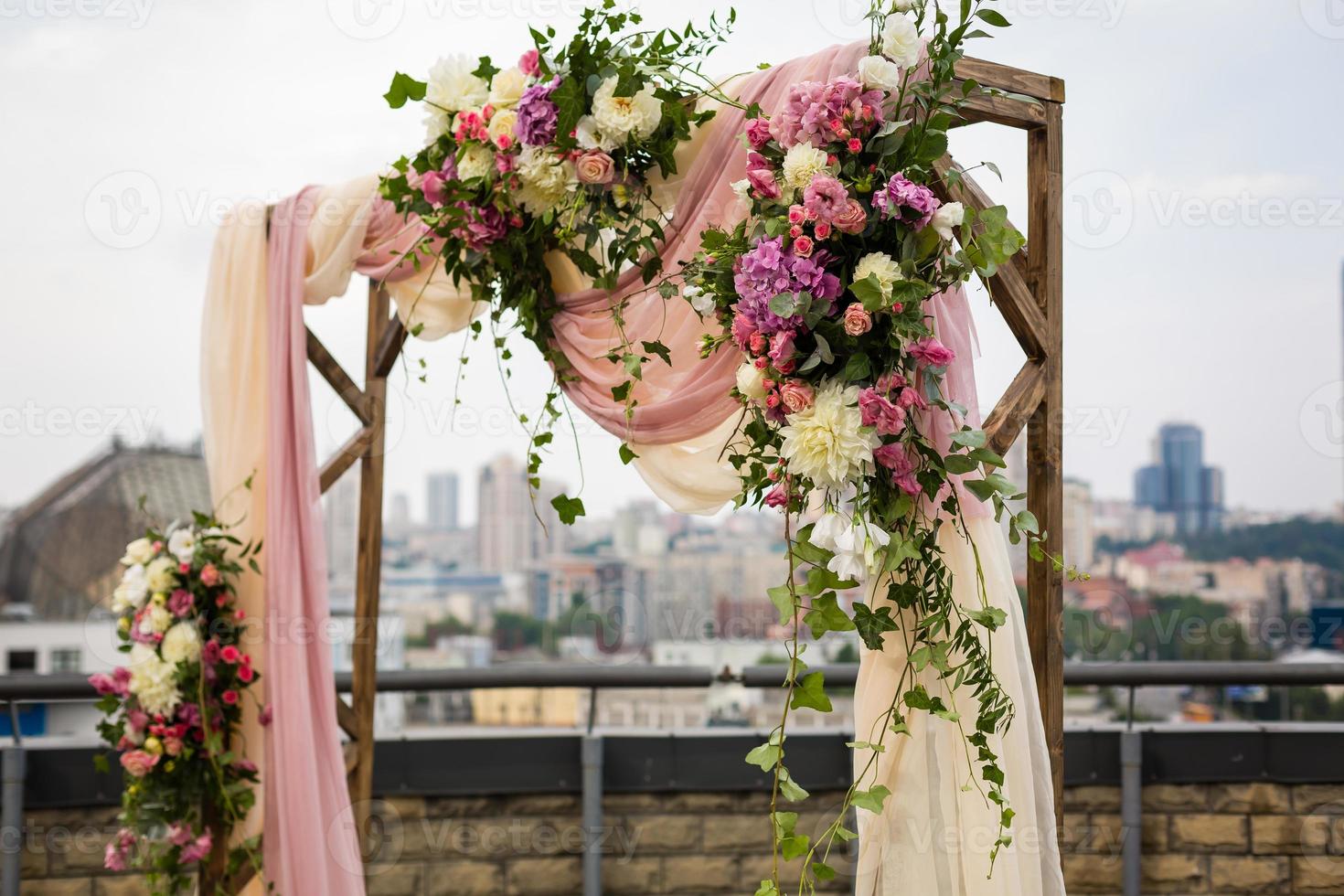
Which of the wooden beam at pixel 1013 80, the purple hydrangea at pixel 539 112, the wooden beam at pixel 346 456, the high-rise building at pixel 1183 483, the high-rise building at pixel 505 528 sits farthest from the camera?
the high-rise building at pixel 505 528

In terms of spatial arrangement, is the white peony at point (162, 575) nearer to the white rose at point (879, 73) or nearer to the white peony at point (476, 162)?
the white peony at point (476, 162)

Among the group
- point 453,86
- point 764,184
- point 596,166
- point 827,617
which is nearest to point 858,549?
point 827,617

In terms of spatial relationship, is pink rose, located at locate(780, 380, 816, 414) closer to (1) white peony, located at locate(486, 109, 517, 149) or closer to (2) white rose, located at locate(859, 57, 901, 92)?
(2) white rose, located at locate(859, 57, 901, 92)

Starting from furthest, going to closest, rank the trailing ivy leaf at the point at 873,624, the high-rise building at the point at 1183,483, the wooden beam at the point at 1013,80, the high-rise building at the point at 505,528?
1. the high-rise building at the point at 505,528
2. the high-rise building at the point at 1183,483
3. the wooden beam at the point at 1013,80
4. the trailing ivy leaf at the point at 873,624

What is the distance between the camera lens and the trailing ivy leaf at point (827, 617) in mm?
1749

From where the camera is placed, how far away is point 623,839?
3441 mm

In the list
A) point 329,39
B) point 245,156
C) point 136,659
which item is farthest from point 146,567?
point 329,39

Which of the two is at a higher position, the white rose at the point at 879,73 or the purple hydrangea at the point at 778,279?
the white rose at the point at 879,73

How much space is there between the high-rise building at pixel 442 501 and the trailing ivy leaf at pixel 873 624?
14.0 m

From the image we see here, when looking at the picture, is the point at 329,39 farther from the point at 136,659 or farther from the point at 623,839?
the point at 623,839

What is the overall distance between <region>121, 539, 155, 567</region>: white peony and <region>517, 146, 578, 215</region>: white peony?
146 cm

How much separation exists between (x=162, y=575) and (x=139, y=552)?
12cm

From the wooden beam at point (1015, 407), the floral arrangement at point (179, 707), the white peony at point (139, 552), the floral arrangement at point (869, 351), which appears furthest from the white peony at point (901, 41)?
the white peony at point (139, 552)

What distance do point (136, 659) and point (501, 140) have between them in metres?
1.65
